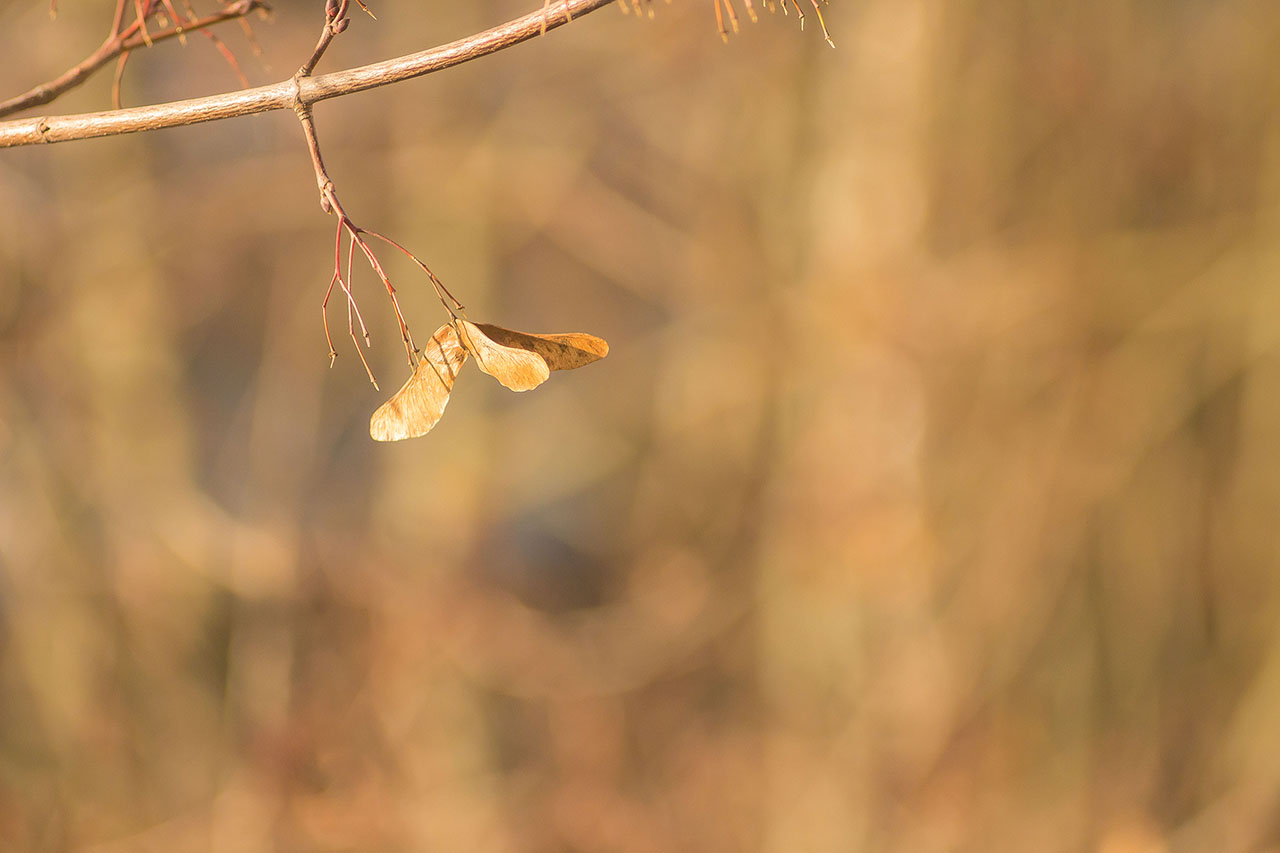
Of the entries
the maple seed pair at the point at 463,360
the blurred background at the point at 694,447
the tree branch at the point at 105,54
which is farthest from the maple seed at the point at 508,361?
the blurred background at the point at 694,447

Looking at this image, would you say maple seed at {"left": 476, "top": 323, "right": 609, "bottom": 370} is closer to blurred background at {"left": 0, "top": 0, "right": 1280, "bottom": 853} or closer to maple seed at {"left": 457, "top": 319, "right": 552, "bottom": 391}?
maple seed at {"left": 457, "top": 319, "right": 552, "bottom": 391}

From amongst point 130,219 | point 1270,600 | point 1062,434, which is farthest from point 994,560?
point 130,219

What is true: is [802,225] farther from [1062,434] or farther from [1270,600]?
[1270,600]

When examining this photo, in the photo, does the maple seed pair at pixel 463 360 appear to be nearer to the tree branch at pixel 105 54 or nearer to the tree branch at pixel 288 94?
the tree branch at pixel 288 94

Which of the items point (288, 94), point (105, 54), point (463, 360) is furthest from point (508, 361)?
point (105, 54)

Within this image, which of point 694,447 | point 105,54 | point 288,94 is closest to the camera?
point 288,94

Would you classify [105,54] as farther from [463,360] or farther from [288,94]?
[463,360]
